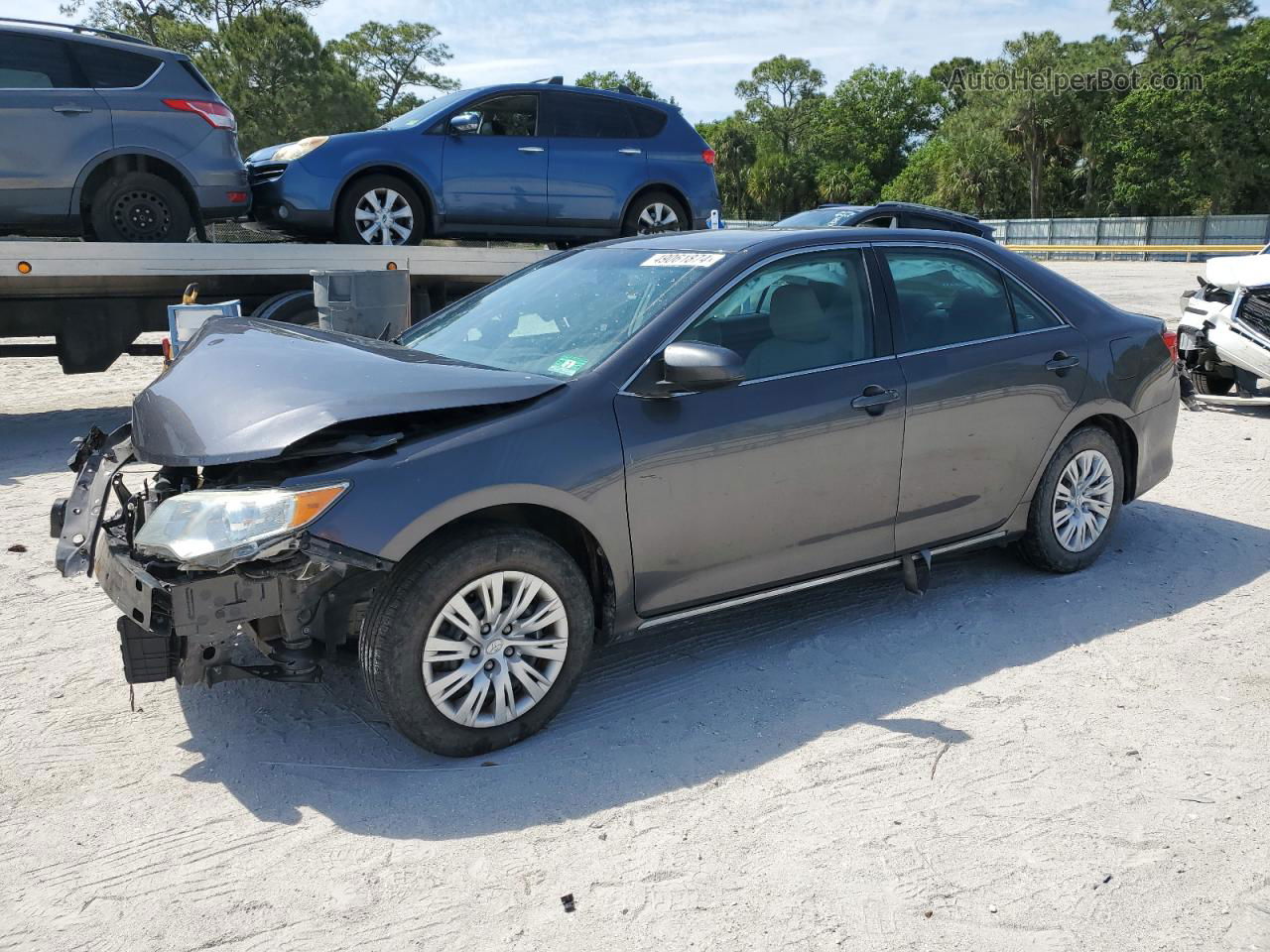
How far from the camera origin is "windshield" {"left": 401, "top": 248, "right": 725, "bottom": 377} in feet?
13.5

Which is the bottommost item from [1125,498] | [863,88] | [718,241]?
[1125,498]

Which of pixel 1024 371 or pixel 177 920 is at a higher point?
pixel 1024 371

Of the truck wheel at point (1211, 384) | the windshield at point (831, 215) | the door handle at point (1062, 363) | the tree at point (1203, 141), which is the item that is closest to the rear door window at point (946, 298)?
the door handle at point (1062, 363)

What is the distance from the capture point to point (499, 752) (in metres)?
3.68

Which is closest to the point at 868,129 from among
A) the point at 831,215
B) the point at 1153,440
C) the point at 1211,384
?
the point at 831,215

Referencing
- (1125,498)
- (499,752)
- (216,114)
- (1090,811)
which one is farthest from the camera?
(216,114)

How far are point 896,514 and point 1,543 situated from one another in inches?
185

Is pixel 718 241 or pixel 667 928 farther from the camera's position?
pixel 718 241

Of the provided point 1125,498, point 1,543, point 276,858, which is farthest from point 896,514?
point 1,543

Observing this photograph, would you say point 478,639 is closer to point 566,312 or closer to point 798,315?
point 566,312

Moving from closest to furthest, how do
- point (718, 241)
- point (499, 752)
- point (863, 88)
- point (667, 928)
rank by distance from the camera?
1. point (667, 928)
2. point (499, 752)
3. point (718, 241)
4. point (863, 88)

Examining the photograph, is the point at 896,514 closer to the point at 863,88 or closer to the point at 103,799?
the point at 103,799

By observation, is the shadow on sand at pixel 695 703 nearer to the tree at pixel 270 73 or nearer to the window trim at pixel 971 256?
the window trim at pixel 971 256

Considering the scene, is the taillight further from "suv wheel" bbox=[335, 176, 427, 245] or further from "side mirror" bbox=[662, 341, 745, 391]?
"side mirror" bbox=[662, 341, 745, 391]
